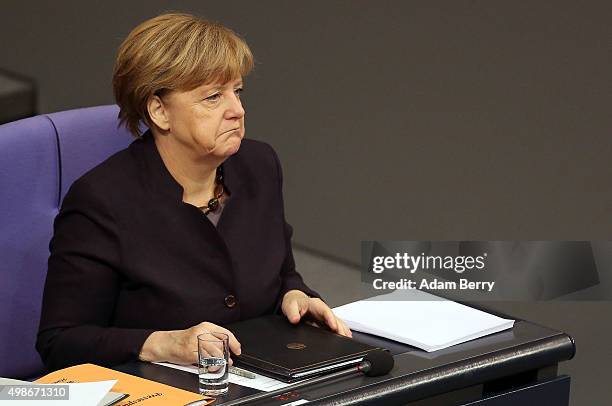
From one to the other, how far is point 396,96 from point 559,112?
0.54m

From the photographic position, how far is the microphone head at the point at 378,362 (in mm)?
2420

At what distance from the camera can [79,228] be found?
2.72m

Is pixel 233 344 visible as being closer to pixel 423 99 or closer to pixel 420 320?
pixel 420 320

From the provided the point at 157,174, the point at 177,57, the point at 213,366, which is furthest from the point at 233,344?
the point at 177,57

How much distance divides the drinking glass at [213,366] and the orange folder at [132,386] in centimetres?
5

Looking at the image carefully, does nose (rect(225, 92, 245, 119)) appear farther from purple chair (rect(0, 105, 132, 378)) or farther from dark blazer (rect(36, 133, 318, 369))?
purple chair (rect(0, 105, 132, 378))

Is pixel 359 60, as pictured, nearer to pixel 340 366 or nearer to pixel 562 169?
pixel 562 169

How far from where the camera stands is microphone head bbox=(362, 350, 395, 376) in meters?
2.42

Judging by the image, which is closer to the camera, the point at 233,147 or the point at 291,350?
the point at 291,350

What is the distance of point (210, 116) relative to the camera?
276 centimetres

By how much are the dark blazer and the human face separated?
0.11m

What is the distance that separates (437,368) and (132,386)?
0.57 meters

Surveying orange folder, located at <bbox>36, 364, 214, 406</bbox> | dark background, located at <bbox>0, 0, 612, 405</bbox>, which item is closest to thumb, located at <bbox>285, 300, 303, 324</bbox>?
orange folder, located at <bbox>36, 364, 214, 406</bbox>

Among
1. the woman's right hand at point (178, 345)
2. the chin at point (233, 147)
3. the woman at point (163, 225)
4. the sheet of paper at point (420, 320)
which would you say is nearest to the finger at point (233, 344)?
the woman's right hand at point (178, 345)
